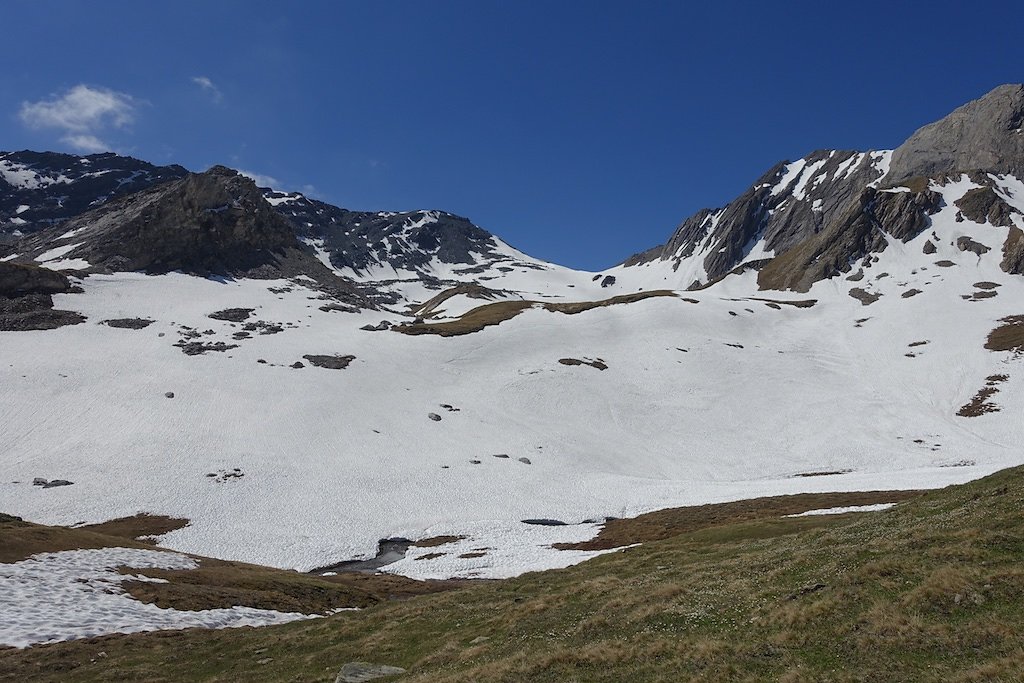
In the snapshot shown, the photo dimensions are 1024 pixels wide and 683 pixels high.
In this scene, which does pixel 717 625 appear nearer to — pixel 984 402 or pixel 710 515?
pixel 710 515

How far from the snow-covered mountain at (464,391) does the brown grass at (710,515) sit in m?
3.36

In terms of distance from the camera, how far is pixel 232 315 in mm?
116188

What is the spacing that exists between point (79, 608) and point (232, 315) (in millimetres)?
98179

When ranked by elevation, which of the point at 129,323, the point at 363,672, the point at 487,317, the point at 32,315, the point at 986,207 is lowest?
the point at 363,672

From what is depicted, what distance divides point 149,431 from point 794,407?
8899 cm

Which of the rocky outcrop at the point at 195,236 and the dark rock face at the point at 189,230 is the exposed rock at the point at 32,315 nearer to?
the rocky outcrop at the point at 195,236

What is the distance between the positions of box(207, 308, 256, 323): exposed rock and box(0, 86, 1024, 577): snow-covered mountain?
0.82m

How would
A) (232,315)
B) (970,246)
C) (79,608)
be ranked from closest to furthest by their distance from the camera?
(79,608)
(232,315)
(970,246)

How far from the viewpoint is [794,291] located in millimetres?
160875

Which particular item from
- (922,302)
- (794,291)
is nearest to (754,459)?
(922,302)

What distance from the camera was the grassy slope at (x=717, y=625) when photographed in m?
11.6

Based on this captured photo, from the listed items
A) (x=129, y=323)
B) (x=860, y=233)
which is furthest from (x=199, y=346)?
(x=860, y=233)

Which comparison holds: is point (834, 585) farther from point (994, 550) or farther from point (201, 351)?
point (201, 351)

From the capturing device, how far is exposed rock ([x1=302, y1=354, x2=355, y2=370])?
315ft
